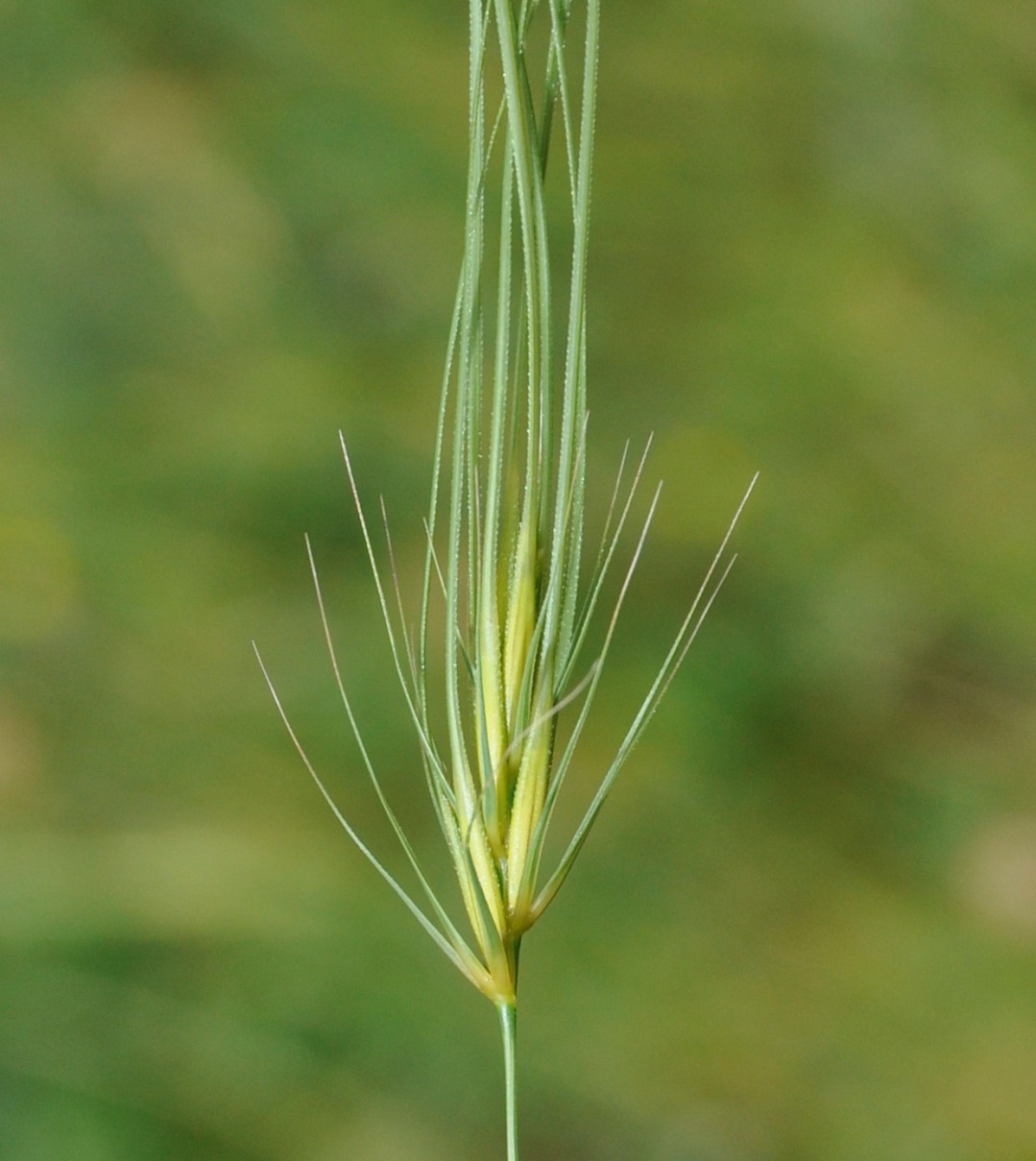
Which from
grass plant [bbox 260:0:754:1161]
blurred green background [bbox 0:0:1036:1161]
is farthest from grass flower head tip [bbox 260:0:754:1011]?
blurred green background [bbox 0:0:1036:1161]

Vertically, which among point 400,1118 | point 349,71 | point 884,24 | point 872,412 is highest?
point 884,24

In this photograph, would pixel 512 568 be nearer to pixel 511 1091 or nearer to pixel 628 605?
pixel 511 1091

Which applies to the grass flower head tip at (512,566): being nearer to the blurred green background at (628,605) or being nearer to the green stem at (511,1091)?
the green stem at (511,1091)

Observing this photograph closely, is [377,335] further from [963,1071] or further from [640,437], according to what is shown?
[963,1071]

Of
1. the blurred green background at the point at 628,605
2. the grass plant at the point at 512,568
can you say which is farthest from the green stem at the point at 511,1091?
the blurred green background at the point at 628,605

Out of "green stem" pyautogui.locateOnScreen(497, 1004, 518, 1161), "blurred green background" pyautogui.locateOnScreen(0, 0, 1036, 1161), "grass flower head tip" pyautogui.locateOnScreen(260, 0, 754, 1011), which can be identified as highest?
"grass flower head tip" pyautogui.locateOnScreen(260, 0, 754, 1011)

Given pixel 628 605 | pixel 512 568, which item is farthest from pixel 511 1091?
pixel 628 605

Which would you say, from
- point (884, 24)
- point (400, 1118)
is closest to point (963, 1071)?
point (400, 1118)

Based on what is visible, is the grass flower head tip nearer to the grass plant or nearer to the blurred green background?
the grass plant
